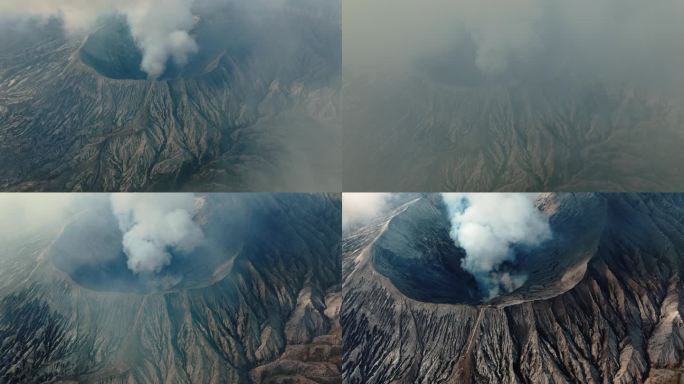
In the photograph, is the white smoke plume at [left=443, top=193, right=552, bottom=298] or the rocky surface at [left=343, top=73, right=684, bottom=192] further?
the rocky surface at [left=343, top=73, right=684, bottom=192]

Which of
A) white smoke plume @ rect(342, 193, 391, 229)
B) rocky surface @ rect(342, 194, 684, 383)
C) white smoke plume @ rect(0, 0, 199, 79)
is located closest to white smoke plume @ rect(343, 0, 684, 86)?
white smoke plume @ rect(342, 193, 391, 229)

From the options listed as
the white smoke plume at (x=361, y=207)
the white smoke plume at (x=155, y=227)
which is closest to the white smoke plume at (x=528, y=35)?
the white smoke plume at (x=361, y=207)

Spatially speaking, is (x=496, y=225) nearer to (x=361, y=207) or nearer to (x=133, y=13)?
(x=361, y=207)

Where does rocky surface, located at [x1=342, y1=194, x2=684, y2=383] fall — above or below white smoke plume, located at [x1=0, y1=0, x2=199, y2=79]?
below

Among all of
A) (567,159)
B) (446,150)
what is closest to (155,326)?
(446,150)

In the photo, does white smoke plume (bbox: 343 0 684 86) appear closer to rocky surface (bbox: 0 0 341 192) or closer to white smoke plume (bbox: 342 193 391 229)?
rocky surface (bbox: 0 0 341 192)

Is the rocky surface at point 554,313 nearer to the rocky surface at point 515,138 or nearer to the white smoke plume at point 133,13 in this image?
the rocky surface at point 515,138
